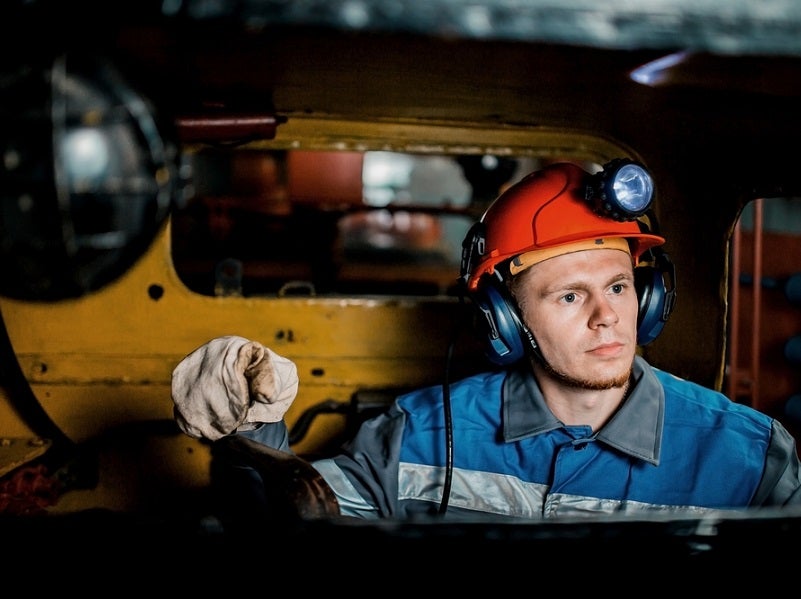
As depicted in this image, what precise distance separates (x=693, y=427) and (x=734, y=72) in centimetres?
102

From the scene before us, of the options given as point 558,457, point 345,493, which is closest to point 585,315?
point 558,457

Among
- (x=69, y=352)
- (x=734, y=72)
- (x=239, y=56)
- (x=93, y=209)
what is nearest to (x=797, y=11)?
(x=734, y=72)

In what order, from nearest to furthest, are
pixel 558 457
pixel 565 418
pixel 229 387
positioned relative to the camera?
pixel 229 387
pixel 558 457
pixel 565 418

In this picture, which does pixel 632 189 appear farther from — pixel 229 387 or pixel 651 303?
pixel 229 387

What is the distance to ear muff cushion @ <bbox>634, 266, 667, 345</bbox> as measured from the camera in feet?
6.01

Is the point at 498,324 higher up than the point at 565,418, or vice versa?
the point at 498,324

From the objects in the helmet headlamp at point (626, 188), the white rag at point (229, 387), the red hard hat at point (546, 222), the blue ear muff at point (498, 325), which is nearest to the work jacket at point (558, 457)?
the white rag at point (229, 387)

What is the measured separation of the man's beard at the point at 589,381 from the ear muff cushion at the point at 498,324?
5.7 inches

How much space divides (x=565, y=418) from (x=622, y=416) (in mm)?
190

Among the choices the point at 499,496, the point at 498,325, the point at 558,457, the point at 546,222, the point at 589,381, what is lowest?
the point at 499,496

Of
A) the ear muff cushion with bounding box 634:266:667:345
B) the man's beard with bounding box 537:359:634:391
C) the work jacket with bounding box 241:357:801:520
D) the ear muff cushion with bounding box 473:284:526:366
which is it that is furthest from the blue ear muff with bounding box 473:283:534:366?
the ear muff cushion with bounding box 634:266:667:345

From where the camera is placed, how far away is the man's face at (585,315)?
1.80m

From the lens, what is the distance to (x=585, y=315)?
72.0 inches

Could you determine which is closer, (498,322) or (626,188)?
(626,188)
